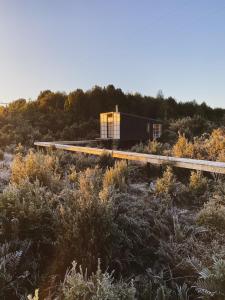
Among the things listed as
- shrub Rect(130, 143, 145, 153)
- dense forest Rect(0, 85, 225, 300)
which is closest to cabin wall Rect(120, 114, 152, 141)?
shrub Rect(130, 143, 145, 153)

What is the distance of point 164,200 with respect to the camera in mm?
5258

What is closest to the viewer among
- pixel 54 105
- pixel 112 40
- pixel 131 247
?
pixel 131 247

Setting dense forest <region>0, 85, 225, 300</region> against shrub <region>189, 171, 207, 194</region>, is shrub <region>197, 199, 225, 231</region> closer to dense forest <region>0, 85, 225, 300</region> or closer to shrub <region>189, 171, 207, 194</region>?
dense forest <region>0, 85, 225, 300</region>

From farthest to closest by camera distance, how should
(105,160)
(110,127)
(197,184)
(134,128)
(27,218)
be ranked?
(110,127) < (134,128) < (105,160) < (197,184) < (27,218)

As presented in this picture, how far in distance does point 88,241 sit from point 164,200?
86.7 inches

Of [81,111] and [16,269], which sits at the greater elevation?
[81,111]

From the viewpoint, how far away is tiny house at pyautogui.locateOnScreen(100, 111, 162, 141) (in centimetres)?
2205

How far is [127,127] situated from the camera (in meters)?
22.3

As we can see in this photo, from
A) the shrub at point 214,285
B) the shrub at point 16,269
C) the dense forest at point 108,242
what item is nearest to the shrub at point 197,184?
the dense forest at point 108,242

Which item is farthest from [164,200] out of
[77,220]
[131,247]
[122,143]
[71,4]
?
[122,143]

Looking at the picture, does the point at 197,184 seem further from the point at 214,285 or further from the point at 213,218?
the point at 214,285

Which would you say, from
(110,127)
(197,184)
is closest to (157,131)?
(110,127)

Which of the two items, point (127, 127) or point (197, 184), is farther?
point (127, 127)

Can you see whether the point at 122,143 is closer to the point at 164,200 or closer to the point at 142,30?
the point at 142,30
